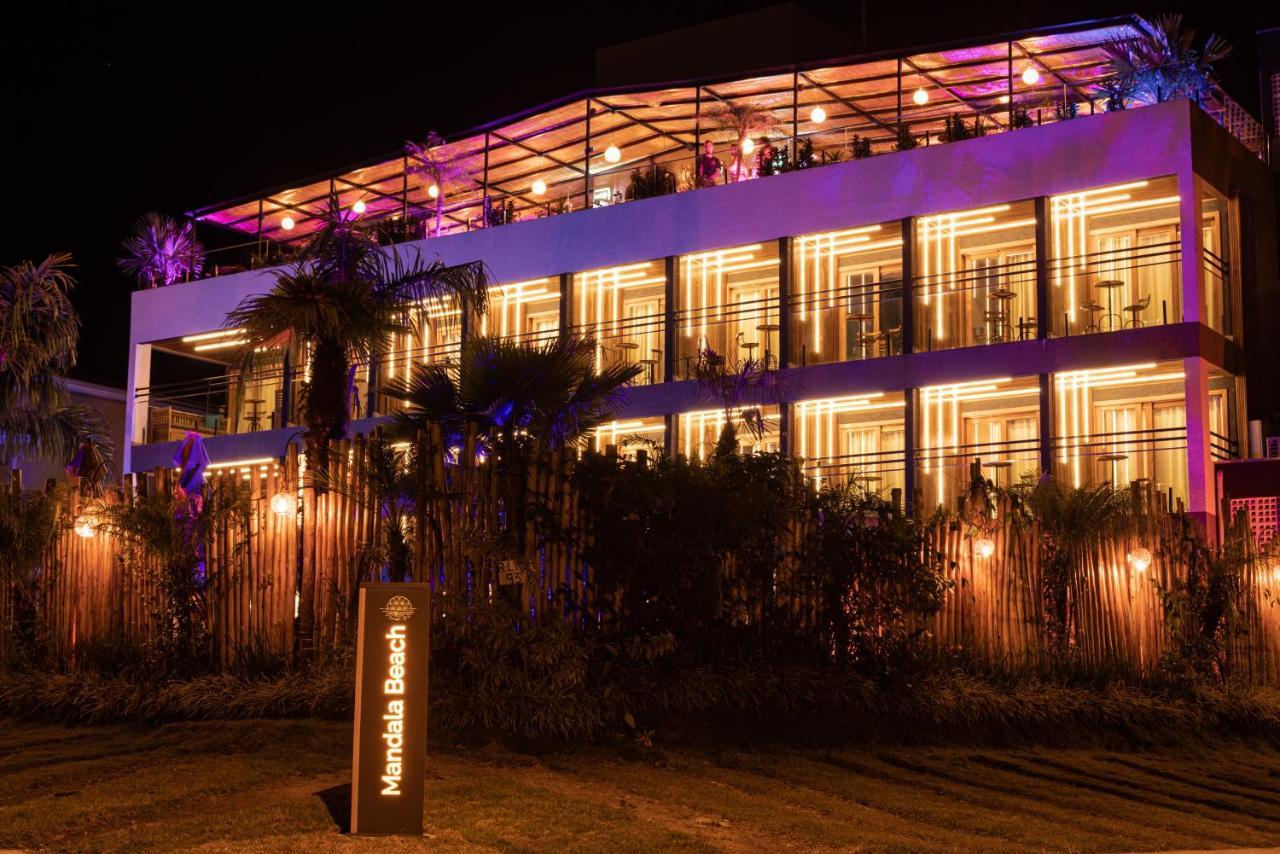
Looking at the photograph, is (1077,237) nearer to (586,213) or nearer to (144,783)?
(586,213)

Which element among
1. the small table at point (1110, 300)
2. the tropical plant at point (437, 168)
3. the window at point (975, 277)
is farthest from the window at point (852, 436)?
the tropical plant at point (437, 168)

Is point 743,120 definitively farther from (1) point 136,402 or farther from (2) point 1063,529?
(1) point 136,402

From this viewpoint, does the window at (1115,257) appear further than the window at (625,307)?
No

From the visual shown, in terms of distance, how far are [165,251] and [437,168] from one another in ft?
23.0

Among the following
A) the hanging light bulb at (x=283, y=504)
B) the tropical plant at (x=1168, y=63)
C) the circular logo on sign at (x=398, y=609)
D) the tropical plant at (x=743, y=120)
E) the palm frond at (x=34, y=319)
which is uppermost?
the tropical plant at (x=743, y=120)

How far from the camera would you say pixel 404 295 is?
15.3 meters

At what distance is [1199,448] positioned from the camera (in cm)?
1966

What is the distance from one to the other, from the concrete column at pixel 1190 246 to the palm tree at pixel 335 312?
10.0 metres

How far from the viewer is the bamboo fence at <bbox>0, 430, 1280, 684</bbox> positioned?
12008 mm

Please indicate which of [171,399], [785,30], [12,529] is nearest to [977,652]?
[12,529]

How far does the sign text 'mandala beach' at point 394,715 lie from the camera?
8.26m

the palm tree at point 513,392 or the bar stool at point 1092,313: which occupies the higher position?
the bar stool at point 1092,313

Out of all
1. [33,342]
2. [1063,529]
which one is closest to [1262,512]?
[1063,529]

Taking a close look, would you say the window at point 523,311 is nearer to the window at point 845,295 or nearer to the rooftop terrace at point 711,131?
the rooftop terrace at point 711,131
